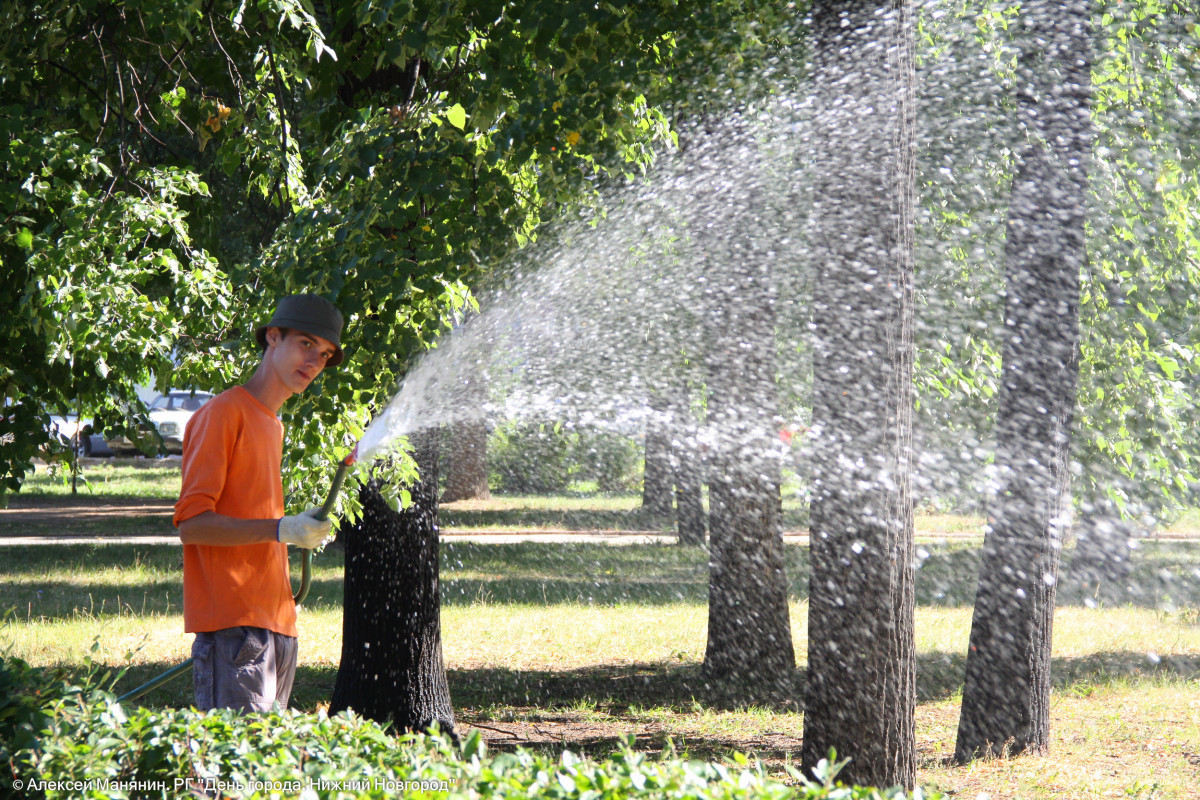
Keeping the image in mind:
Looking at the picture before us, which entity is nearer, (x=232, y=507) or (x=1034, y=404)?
(x=232, y=507)

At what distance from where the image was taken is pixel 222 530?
2764 mm

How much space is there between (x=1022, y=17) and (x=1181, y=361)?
137 inches

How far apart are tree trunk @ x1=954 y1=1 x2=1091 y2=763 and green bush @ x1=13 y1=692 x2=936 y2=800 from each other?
154 inches

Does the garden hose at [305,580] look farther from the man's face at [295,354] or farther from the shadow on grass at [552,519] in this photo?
the shadow on grass at [552,519]

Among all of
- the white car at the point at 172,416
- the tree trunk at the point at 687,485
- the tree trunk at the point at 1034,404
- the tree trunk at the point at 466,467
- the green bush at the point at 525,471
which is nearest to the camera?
the tree trunk at the point at 1034,404

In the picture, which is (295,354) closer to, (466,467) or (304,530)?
(304,530)

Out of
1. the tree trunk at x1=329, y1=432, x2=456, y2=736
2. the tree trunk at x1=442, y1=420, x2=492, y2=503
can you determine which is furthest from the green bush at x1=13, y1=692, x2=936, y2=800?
the tree trunk at x1=442, y1=420, x2=492, y2=503

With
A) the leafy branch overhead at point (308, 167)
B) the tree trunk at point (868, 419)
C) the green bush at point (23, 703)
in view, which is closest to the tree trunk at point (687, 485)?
the leafy branch overhead at point (308, 167)

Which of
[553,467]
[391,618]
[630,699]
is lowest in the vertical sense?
[630,699]

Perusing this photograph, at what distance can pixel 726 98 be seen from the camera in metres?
6.12

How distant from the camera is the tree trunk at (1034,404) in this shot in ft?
18.0

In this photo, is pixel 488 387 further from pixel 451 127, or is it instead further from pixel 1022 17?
pixel 1022 17

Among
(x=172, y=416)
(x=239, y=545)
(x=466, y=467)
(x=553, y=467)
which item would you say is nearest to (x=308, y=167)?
(x=239, y=545)

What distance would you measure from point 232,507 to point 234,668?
447mm
